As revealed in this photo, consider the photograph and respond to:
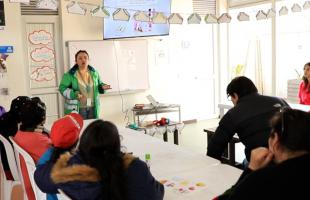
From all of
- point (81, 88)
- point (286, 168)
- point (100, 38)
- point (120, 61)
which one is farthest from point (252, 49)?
point (286, 168)

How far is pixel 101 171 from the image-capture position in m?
1.49

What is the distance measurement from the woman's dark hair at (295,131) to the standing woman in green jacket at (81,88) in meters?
3.40

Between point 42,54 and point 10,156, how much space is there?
2780 mm

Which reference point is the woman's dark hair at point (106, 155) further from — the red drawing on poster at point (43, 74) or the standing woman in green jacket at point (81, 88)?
the red drawing on poster at point (43, 74)

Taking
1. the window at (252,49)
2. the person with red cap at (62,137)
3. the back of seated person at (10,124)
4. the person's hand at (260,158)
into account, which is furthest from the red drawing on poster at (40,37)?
the person's hand at (260,158)

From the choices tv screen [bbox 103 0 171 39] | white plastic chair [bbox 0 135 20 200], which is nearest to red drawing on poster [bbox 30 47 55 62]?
tv screen [bbox 103 0 171 39]

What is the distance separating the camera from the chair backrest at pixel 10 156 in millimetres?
2545

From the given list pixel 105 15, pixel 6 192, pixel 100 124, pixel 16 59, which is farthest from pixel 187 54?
pixel 100 124

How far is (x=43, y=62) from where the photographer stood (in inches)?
204

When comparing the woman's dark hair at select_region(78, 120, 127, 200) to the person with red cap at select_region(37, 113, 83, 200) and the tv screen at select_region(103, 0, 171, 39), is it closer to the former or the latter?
the person with red cap at select_region(37, 113, 83, 200)

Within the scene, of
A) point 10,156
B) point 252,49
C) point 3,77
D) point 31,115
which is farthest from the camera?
point 252,49

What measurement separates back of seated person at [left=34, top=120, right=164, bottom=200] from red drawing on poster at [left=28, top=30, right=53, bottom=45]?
3826 mm

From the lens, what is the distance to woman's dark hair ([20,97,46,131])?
2.45 m

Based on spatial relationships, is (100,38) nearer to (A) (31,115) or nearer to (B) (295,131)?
(A) (31,115)
